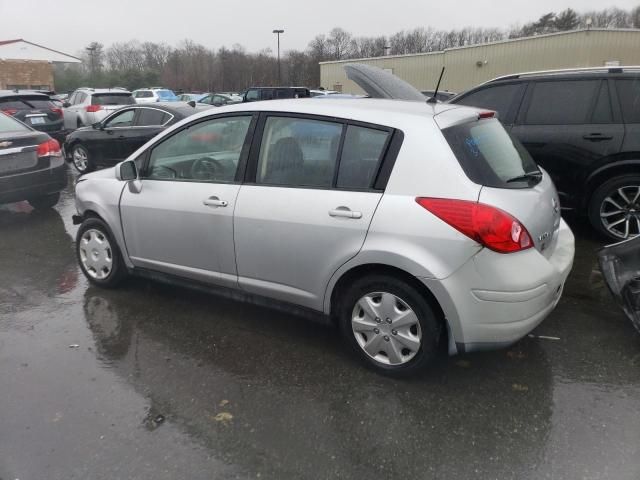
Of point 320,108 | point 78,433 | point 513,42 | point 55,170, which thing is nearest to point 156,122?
point 55,170

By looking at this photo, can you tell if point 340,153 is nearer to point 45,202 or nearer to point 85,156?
point 45,202

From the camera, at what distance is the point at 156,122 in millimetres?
9562

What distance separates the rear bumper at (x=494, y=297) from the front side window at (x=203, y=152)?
65.1 inches

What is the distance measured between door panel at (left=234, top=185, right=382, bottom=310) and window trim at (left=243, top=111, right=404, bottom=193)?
0.03 m

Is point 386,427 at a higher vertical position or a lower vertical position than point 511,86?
lower

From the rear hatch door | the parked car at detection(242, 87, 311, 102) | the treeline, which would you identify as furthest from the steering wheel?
the treeline

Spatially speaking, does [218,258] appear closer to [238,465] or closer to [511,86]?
[238,465]

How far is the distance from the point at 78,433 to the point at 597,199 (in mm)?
5038

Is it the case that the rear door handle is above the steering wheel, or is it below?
above

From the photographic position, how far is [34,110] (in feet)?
41.8

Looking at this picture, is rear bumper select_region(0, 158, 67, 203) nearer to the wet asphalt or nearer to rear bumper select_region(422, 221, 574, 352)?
the wet asphalt

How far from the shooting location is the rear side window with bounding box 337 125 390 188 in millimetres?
2977

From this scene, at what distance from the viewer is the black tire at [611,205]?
5086 mm

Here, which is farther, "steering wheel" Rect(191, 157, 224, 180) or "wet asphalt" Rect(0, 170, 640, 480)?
"steering wheel" Rect(191, 157, 224, 180)
